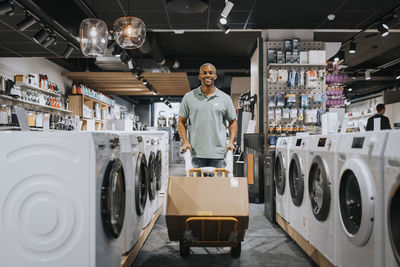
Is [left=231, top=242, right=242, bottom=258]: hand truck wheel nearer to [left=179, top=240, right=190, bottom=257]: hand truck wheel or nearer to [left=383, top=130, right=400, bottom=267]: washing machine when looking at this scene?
[left=179, top=240, right=190, bottom=257]: hand truck wheel

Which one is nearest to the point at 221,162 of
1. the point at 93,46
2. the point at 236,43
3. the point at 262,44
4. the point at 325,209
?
the point at 325,209

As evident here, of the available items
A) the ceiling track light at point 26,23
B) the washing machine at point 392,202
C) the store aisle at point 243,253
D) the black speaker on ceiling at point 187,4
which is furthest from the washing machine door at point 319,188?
the ceiling track light at point 26,23

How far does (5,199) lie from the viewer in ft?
6.10

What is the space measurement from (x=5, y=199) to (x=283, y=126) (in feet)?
16.1

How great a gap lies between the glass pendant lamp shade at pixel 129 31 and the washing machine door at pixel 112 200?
8.16 feet

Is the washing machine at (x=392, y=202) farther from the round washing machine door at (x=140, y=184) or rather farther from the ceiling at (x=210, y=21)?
the ceiling at (x=210, y=21)

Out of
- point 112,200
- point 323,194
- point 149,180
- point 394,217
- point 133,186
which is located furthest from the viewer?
point 149,180

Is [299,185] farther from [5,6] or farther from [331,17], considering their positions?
[331,17]

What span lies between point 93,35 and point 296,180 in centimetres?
319

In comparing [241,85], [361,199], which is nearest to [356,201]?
[361,199]

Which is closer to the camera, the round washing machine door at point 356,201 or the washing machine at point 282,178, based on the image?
the round washing machine door at point 356,201

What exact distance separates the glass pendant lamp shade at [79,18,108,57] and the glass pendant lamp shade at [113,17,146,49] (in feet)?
0.63

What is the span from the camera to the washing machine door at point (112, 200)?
198 centimetres

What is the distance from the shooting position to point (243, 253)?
10.0ft
